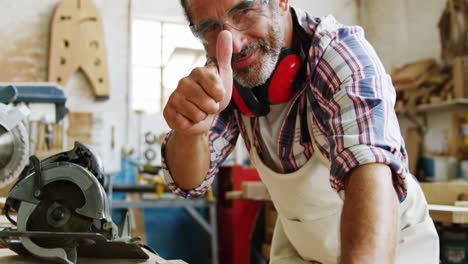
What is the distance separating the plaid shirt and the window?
135 inches

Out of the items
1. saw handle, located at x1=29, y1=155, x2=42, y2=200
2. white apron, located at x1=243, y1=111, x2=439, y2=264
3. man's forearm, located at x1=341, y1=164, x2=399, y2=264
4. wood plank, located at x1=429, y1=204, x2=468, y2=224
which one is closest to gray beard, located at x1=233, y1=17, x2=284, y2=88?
white apron, located at x1=243, y1=111, x2=439, y2=264

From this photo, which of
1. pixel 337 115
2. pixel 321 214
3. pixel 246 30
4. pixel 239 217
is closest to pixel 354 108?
pixel 337 115

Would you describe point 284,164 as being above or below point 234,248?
above

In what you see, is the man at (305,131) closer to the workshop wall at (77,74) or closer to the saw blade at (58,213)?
the saw blade at (58,213)

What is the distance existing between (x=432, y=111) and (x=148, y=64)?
2759 millimetres

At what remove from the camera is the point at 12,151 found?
1073 millimetres

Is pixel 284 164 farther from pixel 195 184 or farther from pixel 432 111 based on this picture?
pixel 432 111

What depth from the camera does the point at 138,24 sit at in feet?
15.0

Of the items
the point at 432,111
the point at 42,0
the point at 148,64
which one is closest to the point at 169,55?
the point at 148,64

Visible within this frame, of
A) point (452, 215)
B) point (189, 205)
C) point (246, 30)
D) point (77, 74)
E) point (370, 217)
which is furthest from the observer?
point (77, 74)

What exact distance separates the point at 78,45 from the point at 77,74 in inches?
9.9

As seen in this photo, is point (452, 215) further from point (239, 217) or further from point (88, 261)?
point (239, 217)

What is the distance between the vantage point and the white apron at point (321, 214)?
1139 mm

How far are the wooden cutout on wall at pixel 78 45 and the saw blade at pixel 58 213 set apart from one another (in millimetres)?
3237
